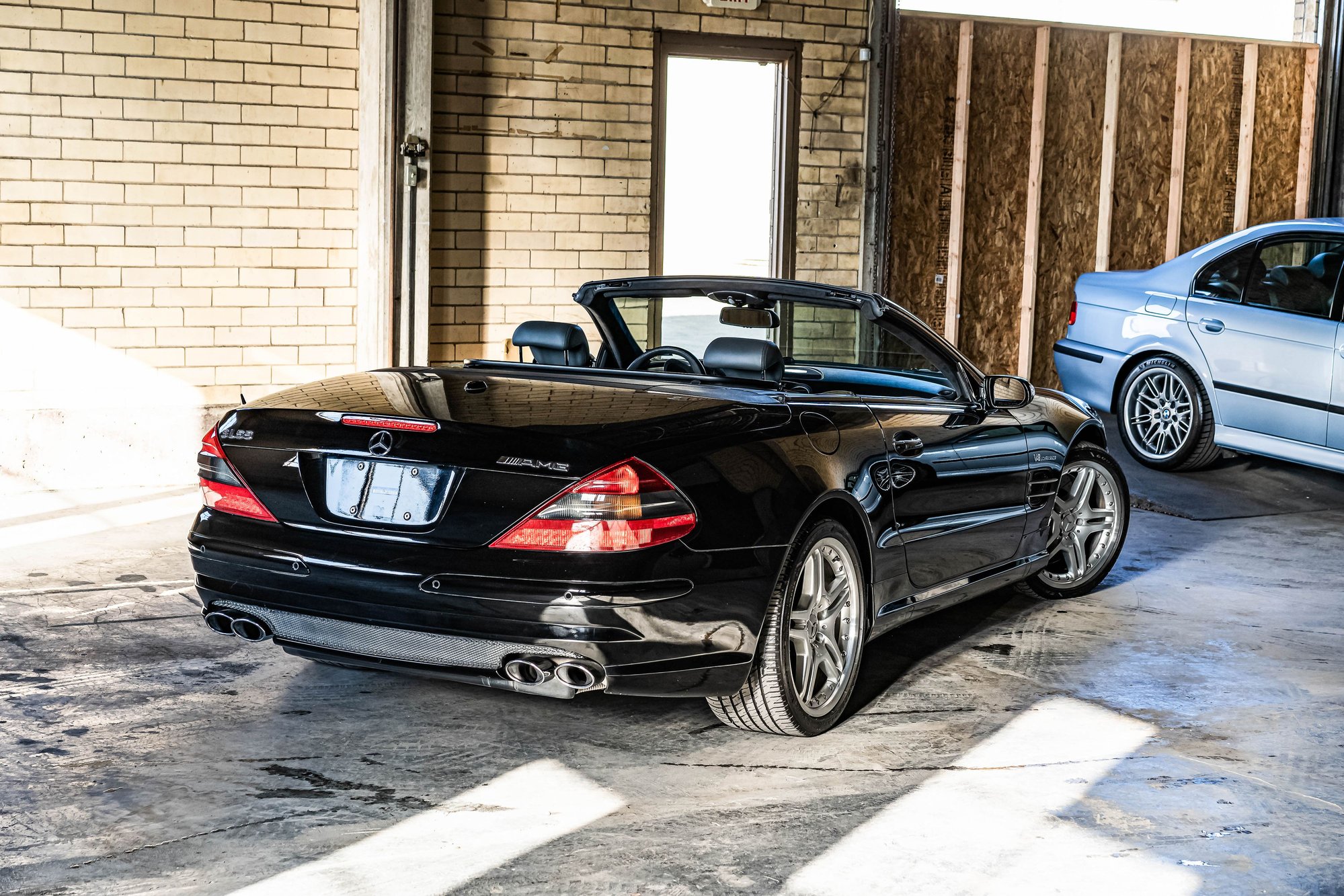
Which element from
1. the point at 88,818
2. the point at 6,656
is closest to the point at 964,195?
the point at 6,656

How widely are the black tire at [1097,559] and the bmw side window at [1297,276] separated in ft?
9.82

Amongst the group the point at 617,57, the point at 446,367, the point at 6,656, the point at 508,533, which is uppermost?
the point at 617,57

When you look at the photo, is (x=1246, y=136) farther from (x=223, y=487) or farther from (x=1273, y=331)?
(x=223, y=487)

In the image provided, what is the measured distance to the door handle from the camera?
4.81 meters

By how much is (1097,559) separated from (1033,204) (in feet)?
20.2

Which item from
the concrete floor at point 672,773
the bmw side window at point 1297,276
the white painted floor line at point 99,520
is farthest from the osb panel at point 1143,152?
the white painted floor line at point 99,520

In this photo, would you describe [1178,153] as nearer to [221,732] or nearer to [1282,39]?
[1282,39]

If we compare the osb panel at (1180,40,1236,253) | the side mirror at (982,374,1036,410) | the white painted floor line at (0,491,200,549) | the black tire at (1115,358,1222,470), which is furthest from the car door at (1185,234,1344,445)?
the white painted floor line at (0,491,200,549)

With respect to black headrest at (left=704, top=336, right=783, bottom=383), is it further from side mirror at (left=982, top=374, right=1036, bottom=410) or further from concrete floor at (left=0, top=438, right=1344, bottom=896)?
side mirror at (left=982, top=374, right=1036, bottom=410)

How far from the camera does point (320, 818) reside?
3713 mm

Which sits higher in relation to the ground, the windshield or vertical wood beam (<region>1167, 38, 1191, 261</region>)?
vertical wood beam (<region>1167, 38, 1191, 261</region>)

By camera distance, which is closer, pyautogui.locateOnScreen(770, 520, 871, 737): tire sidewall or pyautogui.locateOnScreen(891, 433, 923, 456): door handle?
pyautogui.locateOnScreen(770, 520, 871, 737): tire sidewall

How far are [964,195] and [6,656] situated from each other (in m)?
8.64

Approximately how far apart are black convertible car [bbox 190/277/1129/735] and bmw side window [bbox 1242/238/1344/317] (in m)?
4.70
